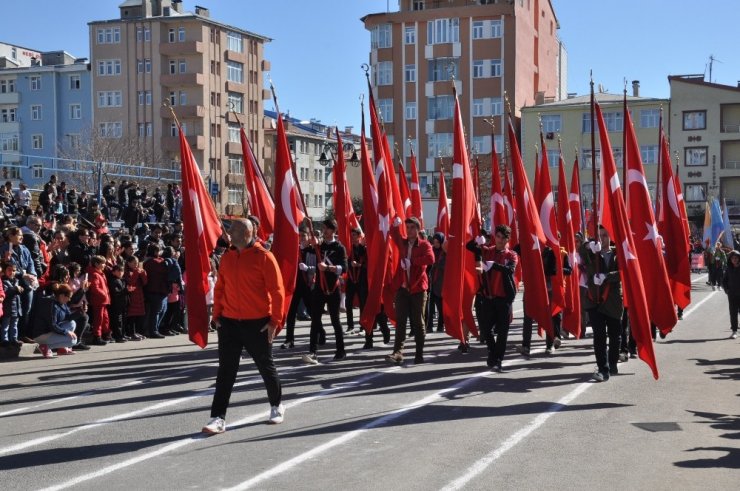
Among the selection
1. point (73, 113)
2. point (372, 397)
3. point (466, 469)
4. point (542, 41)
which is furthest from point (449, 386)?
point (73, 113)

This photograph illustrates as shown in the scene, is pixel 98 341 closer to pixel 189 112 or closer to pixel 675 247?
pixel 675 247

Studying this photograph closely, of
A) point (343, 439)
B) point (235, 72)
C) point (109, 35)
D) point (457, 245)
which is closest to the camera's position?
point (343, 439)

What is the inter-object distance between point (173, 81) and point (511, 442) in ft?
255

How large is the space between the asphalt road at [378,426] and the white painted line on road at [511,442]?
0.09ft

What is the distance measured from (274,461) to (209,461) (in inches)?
19.3

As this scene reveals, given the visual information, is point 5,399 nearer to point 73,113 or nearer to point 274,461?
point 274,461

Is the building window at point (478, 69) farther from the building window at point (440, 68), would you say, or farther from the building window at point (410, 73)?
the building window at point (410, 73)

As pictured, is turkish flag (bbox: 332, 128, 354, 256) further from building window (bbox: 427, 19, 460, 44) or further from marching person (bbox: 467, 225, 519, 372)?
building window (bbox: 427, 19, 460, 44)

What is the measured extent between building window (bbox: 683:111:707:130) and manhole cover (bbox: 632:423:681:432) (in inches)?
2664

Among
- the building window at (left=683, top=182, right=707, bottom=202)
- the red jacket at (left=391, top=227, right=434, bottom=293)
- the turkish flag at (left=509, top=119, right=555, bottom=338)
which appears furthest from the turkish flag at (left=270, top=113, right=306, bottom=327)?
the building window at (left=683, top=182, right=707, bottom=202)

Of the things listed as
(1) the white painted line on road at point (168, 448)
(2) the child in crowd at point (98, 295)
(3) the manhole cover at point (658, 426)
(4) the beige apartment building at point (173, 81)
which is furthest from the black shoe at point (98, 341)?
(4) the beige apartment building at point (173, 81)

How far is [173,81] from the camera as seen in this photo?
8300 cm

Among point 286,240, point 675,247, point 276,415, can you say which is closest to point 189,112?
point 675,247

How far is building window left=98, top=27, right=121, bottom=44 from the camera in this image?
281 ft
